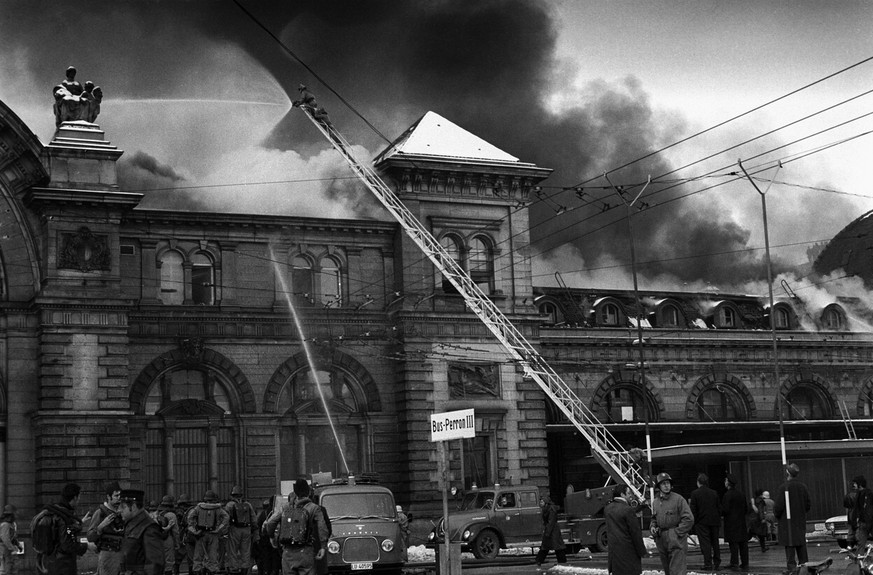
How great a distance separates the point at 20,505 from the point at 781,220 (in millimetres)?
64223

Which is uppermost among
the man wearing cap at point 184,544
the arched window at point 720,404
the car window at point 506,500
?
the arched window at point 720,404

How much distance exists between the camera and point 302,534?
2208cm

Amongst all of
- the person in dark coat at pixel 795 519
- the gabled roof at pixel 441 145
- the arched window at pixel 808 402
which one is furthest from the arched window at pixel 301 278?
the person in dark coat at pixel 795 519

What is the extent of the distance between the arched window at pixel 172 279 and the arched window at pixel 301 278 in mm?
4335

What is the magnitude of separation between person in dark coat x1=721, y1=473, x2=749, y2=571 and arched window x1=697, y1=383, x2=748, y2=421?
30.4m

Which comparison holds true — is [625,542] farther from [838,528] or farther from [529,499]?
[838,528]

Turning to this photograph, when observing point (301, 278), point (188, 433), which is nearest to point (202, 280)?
point (301, 278)

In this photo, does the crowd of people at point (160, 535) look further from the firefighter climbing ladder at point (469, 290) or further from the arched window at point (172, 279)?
the firefighter climbing ladder at point (469, 290)

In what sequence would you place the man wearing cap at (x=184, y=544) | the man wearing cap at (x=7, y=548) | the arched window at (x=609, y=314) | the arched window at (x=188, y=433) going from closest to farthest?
the man wearing cap at (x=7, y=548)
the man wearing cap at (x=184, y=544)
the arched window at (x=188, y=433)
the arched window at (x=609, y=314)

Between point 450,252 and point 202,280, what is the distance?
393 inches

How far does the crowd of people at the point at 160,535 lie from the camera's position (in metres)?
19.1

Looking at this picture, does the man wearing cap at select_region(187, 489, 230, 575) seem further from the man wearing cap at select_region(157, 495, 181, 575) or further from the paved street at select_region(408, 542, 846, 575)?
the paved street at select_region(408, 542, 846, 575)

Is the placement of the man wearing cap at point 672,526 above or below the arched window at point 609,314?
below

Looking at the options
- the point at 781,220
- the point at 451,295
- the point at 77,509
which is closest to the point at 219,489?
the point at 77,509
